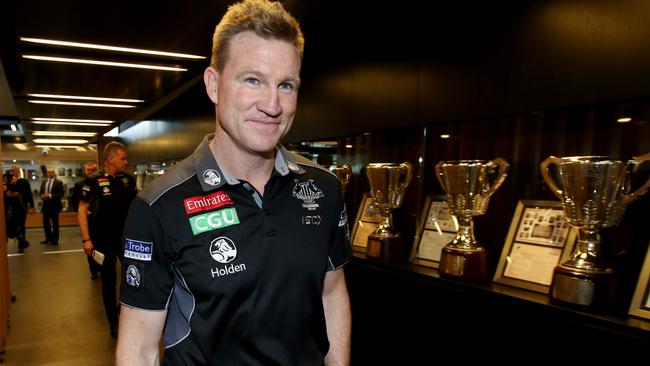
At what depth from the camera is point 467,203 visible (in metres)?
2.29

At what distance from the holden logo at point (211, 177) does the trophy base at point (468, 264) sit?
1.55 metres

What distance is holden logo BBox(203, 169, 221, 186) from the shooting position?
1.08 meters

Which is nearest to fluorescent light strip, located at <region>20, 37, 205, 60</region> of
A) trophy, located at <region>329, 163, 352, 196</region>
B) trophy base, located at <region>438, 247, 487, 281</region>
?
trophy, located at <region>329, 163, 352, 196</region>

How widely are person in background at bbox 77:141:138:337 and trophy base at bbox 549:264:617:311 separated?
338 centimetres

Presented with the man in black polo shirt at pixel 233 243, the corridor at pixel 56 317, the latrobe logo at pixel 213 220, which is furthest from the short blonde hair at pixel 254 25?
the corridor at pixel 56 317

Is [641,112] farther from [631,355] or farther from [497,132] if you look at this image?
[631,355]

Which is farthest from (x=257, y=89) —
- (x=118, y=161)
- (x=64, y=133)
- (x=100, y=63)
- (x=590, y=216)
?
(x=64, y=133)

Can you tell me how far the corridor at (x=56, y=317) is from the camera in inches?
133

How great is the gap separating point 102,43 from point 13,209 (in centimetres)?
563

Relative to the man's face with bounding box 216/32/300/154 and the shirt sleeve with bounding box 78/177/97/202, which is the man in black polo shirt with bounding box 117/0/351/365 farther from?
the shirt sleeve with bounding box 78/177/97/202

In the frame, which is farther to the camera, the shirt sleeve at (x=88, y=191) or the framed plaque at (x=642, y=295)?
the shirt sleeve at (x=88, y=191)

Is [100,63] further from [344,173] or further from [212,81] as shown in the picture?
[212,81]

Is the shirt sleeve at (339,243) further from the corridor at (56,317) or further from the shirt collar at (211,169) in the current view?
the corridor at (56,317)

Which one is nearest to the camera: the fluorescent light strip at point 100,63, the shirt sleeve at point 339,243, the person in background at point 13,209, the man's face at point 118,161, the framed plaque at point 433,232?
the shirt sleeve at point 339,243
